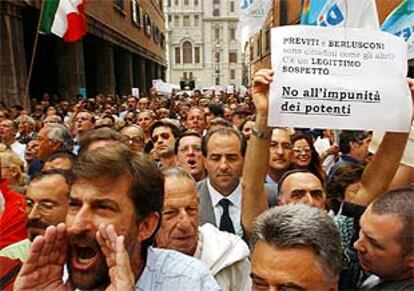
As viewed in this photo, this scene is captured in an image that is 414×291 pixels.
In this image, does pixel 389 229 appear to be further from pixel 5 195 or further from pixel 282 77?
pixel 5 195

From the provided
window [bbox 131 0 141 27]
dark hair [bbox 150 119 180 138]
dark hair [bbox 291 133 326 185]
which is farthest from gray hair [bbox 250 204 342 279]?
window [bbox 131 0 141 27]

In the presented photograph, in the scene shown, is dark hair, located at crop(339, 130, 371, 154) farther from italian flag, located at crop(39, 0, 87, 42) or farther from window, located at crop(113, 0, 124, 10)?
window, located at crop(113, 0, 124, 10)

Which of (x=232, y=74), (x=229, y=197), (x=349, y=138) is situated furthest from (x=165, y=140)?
(x=232, y=74)

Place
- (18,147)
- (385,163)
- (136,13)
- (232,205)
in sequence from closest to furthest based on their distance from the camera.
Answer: (385,163)
(232,205)
(18,147)
(136,13)

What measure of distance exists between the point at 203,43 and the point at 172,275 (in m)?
95.5

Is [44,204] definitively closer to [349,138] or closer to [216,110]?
[349,138]

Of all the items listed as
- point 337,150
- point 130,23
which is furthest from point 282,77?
point 130,23

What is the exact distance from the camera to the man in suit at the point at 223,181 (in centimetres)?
360

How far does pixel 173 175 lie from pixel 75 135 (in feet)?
16.8

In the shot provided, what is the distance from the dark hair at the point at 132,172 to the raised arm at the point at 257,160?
78 cm

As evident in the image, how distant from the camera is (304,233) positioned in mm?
1949

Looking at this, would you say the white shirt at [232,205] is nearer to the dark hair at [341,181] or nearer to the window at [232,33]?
the dark hair at [341,181]

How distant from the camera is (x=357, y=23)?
12.7 feet

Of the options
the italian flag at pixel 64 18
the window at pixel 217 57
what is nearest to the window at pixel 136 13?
the italian flag at pixel 64 18
